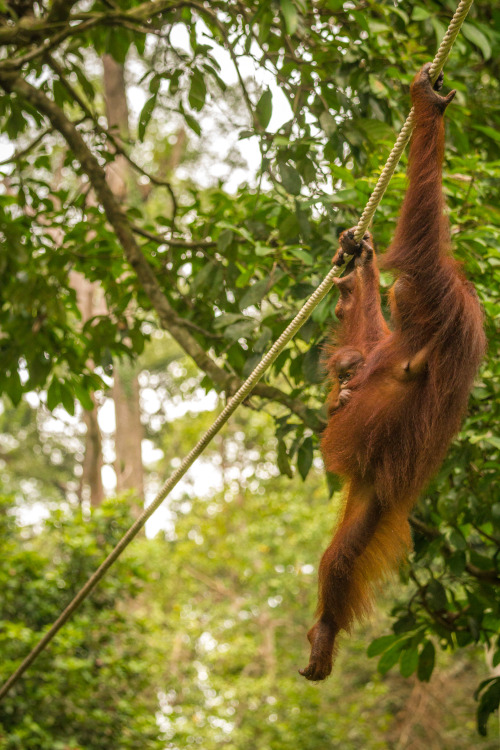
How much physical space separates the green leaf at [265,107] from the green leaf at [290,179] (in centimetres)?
25

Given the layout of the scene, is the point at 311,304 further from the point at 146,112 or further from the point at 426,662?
the point at 426,662

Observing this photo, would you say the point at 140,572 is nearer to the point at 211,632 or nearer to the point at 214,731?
the point at 214,731

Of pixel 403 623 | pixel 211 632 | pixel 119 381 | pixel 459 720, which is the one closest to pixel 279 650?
pixel 211 632

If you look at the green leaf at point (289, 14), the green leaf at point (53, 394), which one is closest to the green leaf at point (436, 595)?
the green leaf at point (53, 394)

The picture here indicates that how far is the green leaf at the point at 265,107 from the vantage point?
290cm

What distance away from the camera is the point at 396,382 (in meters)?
2.24

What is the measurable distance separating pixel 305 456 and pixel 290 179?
1080mm

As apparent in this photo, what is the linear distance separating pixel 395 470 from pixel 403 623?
3.46 ft

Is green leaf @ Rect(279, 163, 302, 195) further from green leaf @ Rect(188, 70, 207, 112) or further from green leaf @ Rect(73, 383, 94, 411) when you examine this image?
green leaf @ Rect(73, 383, 94, 411)

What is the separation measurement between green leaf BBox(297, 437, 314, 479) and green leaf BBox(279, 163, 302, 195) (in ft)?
3.22

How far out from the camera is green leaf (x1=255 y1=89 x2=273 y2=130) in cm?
290

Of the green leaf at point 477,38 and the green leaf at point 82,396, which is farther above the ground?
the green leaf at point 82,396

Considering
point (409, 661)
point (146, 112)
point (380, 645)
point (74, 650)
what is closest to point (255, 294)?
point (146, 112)

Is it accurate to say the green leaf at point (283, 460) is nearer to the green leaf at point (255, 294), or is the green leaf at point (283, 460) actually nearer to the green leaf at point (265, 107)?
the green leaf at point (255, 294)
